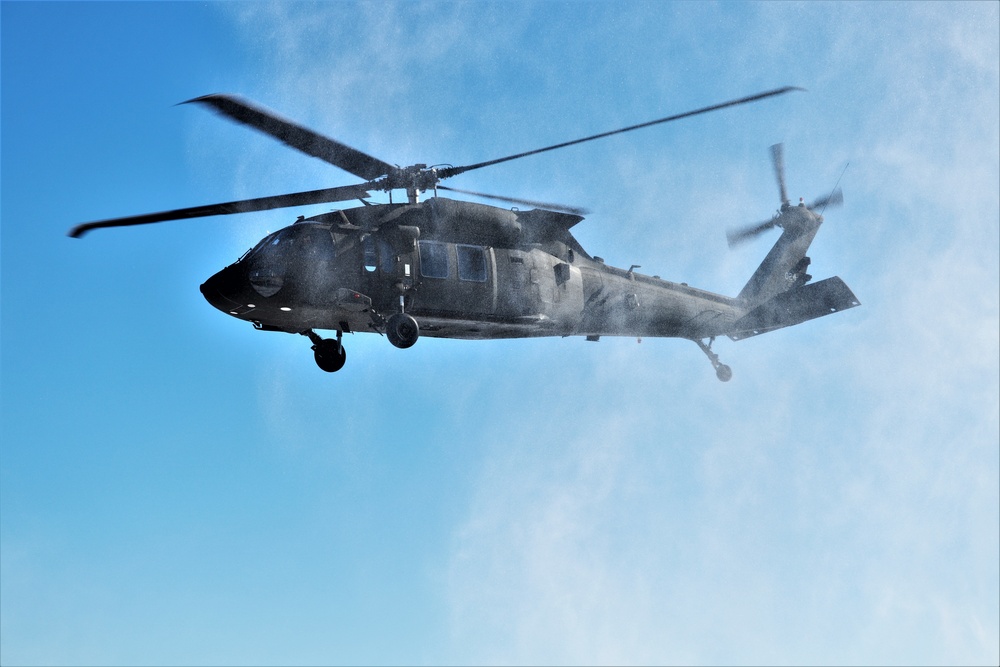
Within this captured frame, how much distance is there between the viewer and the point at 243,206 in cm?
1738

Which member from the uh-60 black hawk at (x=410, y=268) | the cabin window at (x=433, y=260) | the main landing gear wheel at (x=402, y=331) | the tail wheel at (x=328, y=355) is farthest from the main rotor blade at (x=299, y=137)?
the tail wheel at (x=328, y=355)

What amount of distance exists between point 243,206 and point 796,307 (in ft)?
44.7

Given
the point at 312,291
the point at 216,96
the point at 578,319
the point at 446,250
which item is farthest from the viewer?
the point at 578,319

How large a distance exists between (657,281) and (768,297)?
13.9 feet

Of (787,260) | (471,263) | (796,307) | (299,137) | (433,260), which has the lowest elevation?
(433,260)

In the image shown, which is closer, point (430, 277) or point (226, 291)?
point (226, 291)

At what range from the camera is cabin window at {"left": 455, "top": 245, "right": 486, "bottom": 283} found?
62.9 ft

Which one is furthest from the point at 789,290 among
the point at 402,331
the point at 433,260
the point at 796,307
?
the point at 402,331

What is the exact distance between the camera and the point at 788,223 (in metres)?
Answer: 26.2

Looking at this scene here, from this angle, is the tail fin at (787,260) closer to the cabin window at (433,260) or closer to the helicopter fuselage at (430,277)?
the helicopter fuselage at (430,277)

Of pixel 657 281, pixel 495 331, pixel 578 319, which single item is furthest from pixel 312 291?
pixel 657 281

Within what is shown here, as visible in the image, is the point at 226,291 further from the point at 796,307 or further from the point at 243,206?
the point at 796,307

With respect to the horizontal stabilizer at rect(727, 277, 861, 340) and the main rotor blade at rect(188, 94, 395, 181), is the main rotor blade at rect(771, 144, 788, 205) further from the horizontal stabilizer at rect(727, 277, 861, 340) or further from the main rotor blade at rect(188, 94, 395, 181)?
the main rotor blade at rect(188, 94, 395, 181)

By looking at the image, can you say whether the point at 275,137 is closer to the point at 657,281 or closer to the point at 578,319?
the point at 578,319
